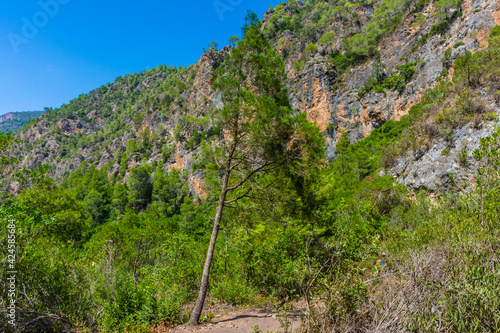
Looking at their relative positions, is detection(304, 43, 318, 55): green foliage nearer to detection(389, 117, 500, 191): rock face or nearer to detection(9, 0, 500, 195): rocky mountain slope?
detection(9, 0, 500, 195): rocky mountain slope

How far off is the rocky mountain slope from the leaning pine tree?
866mm

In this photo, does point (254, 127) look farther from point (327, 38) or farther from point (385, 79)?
point (327, 38)

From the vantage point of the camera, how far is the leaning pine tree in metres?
5.92

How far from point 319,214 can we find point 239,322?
3670 mm

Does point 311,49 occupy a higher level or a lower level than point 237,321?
higher

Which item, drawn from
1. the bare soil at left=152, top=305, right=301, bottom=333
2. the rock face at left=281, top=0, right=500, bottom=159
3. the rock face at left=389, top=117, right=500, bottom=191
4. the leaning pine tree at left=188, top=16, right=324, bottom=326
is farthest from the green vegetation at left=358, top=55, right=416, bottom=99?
the bare soil at left=152, top=305, right=301, bottom=333

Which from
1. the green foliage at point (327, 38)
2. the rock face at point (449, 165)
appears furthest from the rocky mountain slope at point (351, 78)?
the green foliage at point (327, 38)

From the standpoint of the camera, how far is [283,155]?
20.5 ft

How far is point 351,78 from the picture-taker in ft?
129

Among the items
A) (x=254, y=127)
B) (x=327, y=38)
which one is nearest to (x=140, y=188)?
(x=327, y=38)

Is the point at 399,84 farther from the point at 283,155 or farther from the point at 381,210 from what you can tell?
the point at 283,155

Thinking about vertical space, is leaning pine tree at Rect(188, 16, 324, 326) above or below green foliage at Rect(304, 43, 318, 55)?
below

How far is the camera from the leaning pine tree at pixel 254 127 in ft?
19.4

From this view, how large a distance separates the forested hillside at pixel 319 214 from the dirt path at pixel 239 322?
18.9 inches
